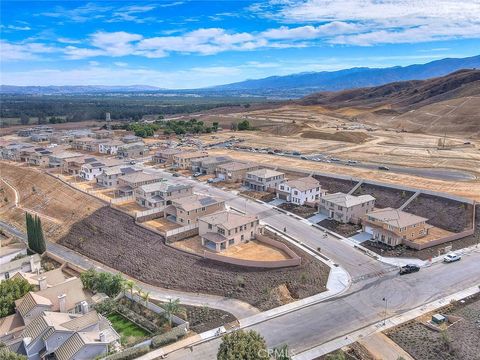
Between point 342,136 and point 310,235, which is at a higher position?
point 342,136

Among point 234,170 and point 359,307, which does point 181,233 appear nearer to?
point 359,307

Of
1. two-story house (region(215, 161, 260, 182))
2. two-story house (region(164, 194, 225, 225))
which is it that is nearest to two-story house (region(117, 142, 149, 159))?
two-story house (region(215, 161, 260, 182))

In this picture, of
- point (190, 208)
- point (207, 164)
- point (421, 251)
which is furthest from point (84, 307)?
point (207, 164)

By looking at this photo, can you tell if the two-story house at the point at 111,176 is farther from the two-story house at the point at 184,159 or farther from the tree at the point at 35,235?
the tree at the point at 35,235

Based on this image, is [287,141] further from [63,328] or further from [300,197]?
[63,328]

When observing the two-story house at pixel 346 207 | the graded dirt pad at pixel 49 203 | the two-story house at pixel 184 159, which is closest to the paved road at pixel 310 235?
the two-story house at pixel 346 207
